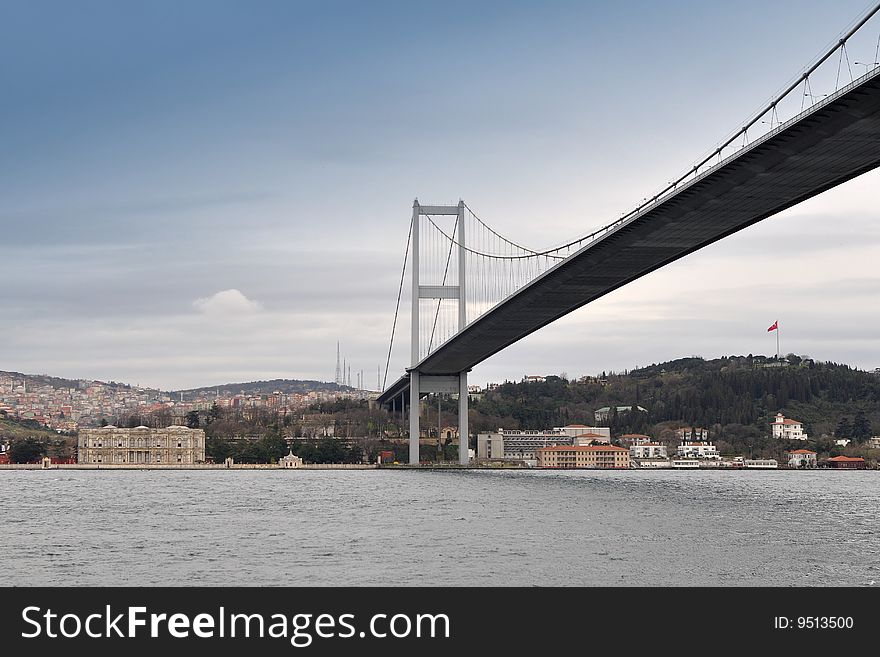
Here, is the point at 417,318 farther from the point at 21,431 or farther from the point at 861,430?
the point at 21,431

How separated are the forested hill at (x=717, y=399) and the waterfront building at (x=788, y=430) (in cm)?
117

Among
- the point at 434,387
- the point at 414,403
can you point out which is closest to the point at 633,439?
the point at 434,387

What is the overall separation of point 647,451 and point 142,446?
120 feet

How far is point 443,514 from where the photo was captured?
22.9 metres

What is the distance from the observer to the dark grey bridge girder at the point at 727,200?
17.9 metres

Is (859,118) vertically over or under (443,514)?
over

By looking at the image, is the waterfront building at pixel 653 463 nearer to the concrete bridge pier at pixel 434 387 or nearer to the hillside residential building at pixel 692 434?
the hillside residential building at pixel 692 434

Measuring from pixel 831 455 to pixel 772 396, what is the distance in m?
14.4

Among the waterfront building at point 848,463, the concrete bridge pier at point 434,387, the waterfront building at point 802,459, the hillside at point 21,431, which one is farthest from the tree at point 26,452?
the waterfront building at point 848,463

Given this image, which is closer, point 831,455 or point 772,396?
point 831,455
